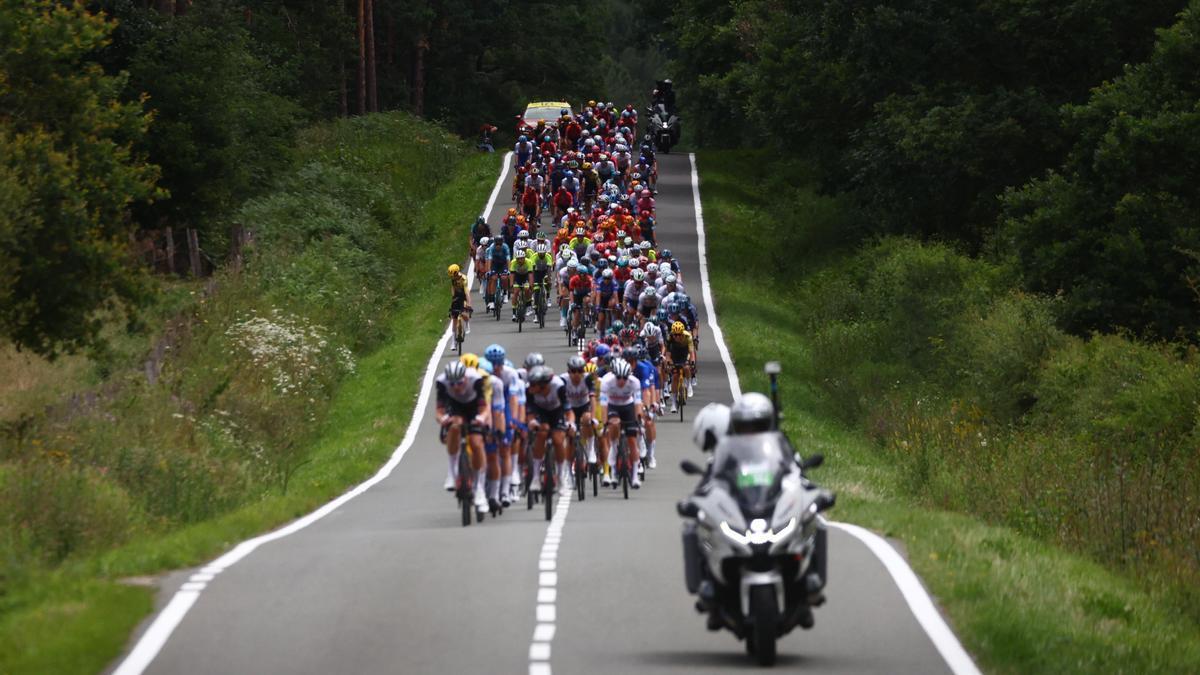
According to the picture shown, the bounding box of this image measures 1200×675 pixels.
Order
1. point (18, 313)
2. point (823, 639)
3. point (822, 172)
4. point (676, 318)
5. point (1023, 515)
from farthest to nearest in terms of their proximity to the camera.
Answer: point (822, 172), point (676, 318), point (18, 313), point (1023, 515), point (823, 639)

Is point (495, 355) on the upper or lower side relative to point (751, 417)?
lower

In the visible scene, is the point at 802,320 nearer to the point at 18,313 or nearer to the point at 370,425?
the point at 370,425

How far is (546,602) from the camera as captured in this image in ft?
46.2

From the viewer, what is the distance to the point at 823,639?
12727 mm

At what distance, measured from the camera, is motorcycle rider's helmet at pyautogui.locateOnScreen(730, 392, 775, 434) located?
1217 centimetres

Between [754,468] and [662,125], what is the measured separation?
57.3 metres

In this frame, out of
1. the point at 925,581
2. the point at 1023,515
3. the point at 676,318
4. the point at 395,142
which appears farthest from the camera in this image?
the point at 395,142

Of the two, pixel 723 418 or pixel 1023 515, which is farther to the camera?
pixel 1023 515

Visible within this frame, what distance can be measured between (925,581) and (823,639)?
2.28 metres

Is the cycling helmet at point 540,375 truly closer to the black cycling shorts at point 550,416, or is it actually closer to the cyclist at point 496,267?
the black cycling shorts at point 550,416

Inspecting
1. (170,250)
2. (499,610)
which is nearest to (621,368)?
(499,610)

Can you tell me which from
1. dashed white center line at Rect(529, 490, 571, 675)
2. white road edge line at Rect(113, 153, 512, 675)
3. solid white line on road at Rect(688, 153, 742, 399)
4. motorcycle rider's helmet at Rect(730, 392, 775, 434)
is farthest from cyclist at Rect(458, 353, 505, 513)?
solid white line on road at Rect(688, 153, 742, 399)

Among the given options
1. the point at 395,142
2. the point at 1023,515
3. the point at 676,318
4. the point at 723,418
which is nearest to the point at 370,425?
the point at 676,318

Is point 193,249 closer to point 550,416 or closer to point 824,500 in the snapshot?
point 550,416
